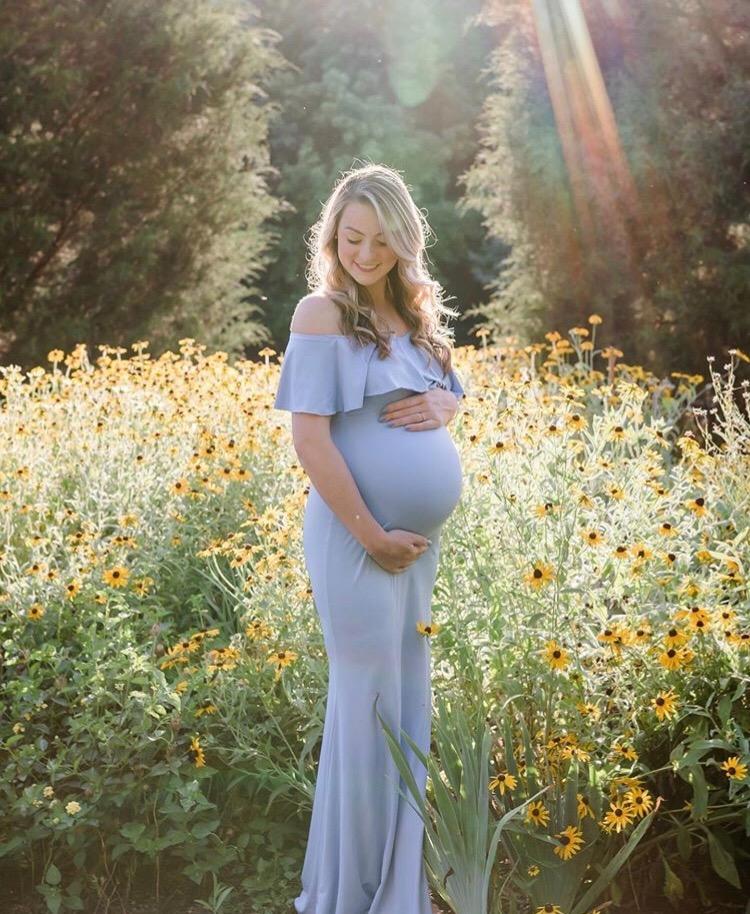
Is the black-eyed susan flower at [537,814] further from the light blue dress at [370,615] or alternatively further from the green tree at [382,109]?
the green tree at [382,109]

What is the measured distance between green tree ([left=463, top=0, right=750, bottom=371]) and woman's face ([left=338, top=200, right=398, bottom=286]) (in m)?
6.64

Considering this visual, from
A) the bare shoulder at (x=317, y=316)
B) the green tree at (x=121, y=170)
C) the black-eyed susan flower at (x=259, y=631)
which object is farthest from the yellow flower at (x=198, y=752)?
the green tree at (x=121, y=170)

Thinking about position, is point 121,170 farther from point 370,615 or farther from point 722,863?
point 722,863

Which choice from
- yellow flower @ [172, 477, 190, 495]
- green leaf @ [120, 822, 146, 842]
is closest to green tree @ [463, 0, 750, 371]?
yellow flower @ [172, 477, 190, 495]

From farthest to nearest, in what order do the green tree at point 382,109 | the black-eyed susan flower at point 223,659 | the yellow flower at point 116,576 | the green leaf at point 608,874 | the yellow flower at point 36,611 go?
the green tree at point 382,109, the yellow flower at point 36,611, the yellow flower at point 116,576, the black-eyed susan flower at point 223,659, the green leaf at point 608,874

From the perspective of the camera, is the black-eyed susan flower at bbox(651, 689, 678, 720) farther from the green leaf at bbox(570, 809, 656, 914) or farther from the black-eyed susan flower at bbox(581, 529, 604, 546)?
the black-eyed susan flower at bbox(581, 529, 604, 546)

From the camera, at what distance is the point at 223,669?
335 centimetres

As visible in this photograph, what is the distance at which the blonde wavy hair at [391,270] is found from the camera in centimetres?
268

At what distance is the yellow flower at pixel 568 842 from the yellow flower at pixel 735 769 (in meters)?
0.38

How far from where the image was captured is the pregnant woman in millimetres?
2666

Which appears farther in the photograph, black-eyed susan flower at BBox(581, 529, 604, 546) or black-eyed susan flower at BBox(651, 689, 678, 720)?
black-eyed susan flower at BBox(581, 529, 604, 546)

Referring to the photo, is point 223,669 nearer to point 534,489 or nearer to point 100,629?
point 100,629

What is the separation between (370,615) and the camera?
271cm

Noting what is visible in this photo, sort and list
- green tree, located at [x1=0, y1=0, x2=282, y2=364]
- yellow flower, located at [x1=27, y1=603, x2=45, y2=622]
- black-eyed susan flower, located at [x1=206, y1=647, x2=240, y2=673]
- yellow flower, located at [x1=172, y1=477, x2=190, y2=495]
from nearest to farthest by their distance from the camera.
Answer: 1. black-eyed susan flower, located at [x1=206, y1=647, x2=240, y2=673]
2. yellow flower, located at [x1=27, y1=603, x2=45, y2=622]
3. yellow flower, located at [x1=172, y1=477, x2=190, y2=495]
4. green tree, located at [x1=0, y1=0, x2=282, y2=364]
